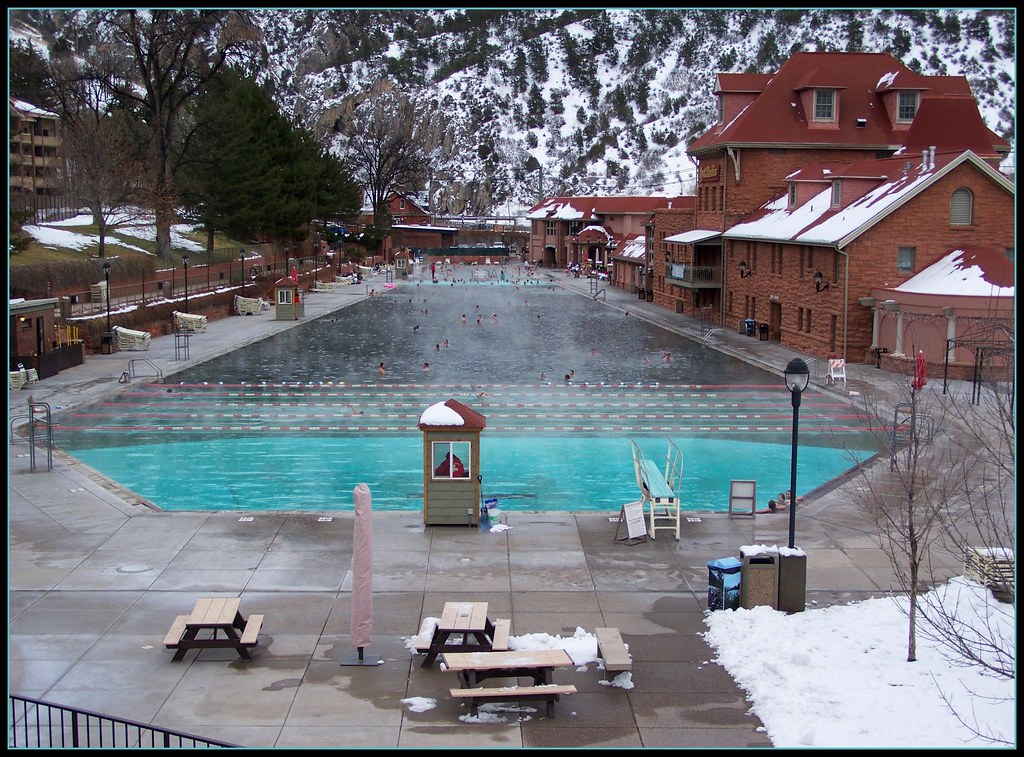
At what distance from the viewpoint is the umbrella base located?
11406 millimetres

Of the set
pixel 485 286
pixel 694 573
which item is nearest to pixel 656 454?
pixel 694 573

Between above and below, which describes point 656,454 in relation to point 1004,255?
below

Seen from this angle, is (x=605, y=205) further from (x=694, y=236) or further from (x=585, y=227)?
(x=694, y=236)

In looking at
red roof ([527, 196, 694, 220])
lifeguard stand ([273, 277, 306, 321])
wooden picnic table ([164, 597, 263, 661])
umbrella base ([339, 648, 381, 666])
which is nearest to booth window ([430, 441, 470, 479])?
wooden picnic table ([164, 597, 263, 661])

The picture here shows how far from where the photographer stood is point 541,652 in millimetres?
10711

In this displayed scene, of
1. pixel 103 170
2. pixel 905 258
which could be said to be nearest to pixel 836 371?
pixel 905 258

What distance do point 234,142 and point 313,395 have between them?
119 feet

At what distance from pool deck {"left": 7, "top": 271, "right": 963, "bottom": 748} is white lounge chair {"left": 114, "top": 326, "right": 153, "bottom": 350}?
65.8 ft

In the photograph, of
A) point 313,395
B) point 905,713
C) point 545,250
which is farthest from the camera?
point 545,250

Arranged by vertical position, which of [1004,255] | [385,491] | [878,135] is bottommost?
[385,491]

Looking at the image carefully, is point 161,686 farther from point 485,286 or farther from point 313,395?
point 485,286

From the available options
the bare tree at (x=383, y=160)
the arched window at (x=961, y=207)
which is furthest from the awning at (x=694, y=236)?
the bare tree at (x=383, y=160)

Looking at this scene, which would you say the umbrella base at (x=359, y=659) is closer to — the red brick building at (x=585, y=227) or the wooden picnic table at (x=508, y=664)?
the wooden picnic table at (x=508, y=664)

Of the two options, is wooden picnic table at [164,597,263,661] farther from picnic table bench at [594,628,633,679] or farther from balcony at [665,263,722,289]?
balcony at [665,263,722,289]
